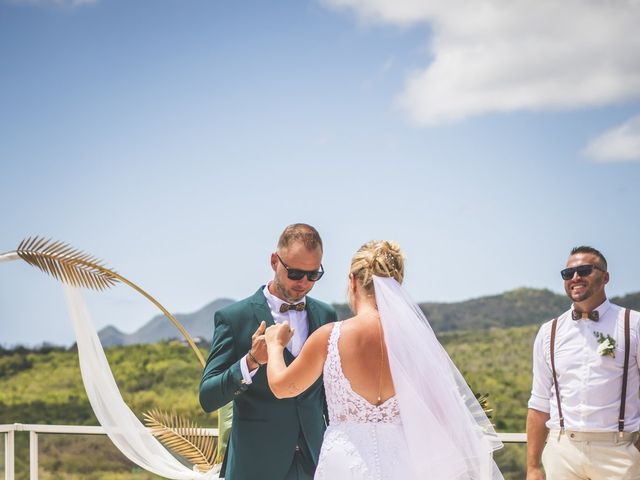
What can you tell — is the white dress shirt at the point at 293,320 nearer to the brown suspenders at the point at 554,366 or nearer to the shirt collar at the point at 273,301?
the shirt collar at the point at 273,301

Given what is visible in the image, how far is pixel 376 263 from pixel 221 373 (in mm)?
793

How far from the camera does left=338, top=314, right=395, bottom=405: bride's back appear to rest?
2912 mm

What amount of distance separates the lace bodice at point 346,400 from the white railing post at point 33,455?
13.3ft

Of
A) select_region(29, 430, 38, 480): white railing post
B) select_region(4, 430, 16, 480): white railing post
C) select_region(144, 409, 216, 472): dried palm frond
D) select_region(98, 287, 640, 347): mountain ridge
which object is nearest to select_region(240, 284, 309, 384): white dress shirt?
select_region(144, 409, 216, 472): dried palm frond

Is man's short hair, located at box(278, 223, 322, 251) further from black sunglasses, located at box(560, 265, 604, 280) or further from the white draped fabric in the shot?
the white draped fabric

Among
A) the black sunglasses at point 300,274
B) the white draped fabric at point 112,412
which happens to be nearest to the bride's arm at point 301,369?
the black sunglasses at point 300,274

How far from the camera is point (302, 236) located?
336cm

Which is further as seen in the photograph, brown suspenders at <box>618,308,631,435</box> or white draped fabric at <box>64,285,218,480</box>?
white draped fabric at <box>64,285,218,480</box>

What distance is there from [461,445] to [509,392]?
25490 millimetres

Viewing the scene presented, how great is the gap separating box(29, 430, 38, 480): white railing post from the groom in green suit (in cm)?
339

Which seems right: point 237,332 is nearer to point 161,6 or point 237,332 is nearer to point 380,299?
point 380,299

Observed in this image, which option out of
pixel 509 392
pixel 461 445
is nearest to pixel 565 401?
pixel 461 445

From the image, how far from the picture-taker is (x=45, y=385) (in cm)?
2745

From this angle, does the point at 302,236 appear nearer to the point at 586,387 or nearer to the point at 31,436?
the point at 586,387
